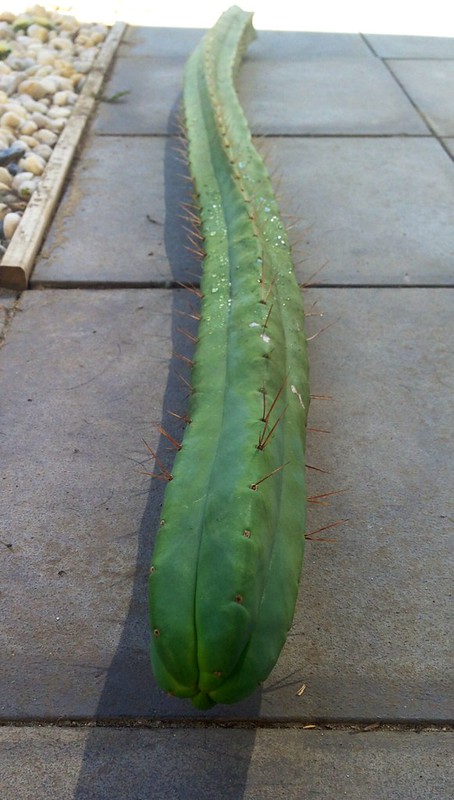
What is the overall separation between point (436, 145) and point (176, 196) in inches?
68.8

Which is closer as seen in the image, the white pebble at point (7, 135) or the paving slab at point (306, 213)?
the paving slab at point (306, 213)

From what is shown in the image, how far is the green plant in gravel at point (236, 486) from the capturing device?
189 centimetres

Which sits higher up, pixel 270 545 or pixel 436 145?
pixel 270 545

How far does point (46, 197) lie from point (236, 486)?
114 inches

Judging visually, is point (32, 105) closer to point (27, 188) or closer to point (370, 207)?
Result: point (27, 188)

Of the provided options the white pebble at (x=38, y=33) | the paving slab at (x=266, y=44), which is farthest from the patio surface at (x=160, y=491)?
the white pebble at (x=38, y=33)

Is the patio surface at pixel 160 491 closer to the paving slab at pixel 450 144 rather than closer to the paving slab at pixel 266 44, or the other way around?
the paving slab at pixel 450 144

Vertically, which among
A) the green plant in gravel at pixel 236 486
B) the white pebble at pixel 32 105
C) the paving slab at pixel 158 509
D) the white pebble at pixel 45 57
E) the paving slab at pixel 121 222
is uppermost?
the green plant in gravel at pixel 236 486

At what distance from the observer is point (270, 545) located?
2.09m

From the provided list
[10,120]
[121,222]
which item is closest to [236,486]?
[121,222]

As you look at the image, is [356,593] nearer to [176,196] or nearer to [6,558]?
[6,558]

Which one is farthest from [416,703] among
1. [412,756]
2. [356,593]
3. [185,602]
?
[185,602]

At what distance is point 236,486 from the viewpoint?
212cm

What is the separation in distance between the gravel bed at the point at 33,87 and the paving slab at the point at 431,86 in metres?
2.39
